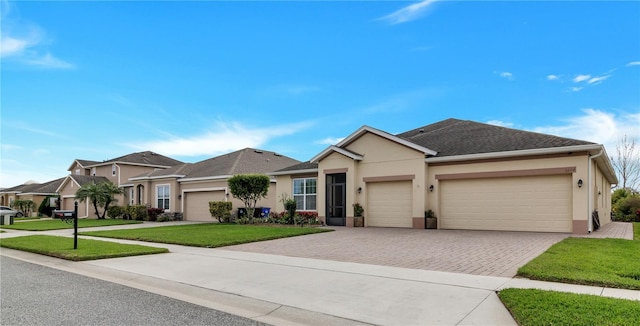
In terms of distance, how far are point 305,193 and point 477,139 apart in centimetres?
950

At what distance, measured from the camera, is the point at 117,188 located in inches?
1329

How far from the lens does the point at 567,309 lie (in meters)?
4.88

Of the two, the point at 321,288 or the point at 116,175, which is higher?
the point at 116,175

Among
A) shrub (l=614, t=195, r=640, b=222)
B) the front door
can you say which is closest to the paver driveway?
the front door

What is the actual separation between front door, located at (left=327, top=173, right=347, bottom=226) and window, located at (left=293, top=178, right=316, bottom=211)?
1.34 metres

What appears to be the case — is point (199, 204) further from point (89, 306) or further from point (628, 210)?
point (628, 210)

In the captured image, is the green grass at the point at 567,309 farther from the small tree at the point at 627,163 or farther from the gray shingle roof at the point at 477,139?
the small tree at the point at 627,163

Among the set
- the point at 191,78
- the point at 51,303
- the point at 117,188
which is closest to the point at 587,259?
the point at 51,303

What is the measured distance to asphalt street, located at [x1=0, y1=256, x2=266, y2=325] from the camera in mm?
5043

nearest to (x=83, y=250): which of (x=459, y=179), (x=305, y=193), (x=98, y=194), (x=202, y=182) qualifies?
(x=305, y=193)

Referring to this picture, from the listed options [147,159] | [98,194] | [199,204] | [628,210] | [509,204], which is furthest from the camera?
[147,159]

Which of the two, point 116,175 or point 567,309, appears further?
point 116,175

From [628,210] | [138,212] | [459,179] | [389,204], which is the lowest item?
[138,212]

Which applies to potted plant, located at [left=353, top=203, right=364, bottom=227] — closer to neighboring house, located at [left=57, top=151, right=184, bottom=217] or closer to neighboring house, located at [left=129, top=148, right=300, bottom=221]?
neighboring house, located at [left=129, top=148, right=300, bottom=221]
